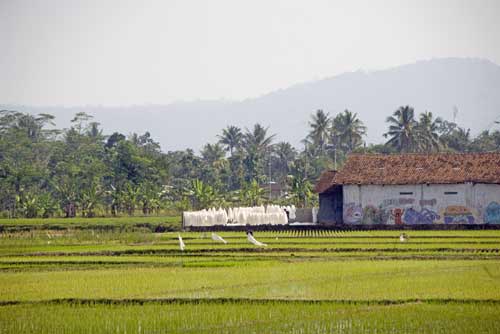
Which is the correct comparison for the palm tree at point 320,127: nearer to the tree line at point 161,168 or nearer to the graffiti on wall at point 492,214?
the tree line at point 161,168

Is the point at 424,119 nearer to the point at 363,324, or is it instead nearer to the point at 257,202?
the point at 257,202

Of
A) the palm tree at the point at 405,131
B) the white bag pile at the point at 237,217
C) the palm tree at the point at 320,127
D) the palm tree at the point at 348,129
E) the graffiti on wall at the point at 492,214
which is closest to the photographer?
the graffiti on wall at the point at 492,214

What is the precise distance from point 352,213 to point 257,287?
28179 millimetres

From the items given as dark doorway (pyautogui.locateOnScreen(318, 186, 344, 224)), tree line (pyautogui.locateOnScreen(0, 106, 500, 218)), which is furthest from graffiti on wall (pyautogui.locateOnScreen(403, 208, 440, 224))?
tree line (pyautogui.locateOnScreen(0, 106, 500, 218))

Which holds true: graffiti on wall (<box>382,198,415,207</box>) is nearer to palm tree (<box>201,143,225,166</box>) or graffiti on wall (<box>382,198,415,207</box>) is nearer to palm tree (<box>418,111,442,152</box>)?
palm tree (<box>418,111,442,152</box>)

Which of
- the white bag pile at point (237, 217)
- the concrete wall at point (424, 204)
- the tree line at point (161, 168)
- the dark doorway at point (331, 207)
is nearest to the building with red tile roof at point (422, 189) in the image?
the concrete wall at point (424, 204)

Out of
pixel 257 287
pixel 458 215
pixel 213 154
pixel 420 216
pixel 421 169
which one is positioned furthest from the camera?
pixel 213 154

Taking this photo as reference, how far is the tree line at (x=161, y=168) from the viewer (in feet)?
214

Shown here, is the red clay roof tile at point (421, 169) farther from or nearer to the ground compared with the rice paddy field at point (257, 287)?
farther from the ground

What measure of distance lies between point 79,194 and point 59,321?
5061cm

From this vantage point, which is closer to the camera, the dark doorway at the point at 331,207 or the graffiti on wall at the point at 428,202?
the graffiti on wall at the point at 428,202

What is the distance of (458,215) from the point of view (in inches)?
1847

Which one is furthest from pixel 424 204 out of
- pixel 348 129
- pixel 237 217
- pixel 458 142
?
pixel 458 142

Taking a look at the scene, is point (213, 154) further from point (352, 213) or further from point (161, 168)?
point (352, 213)
